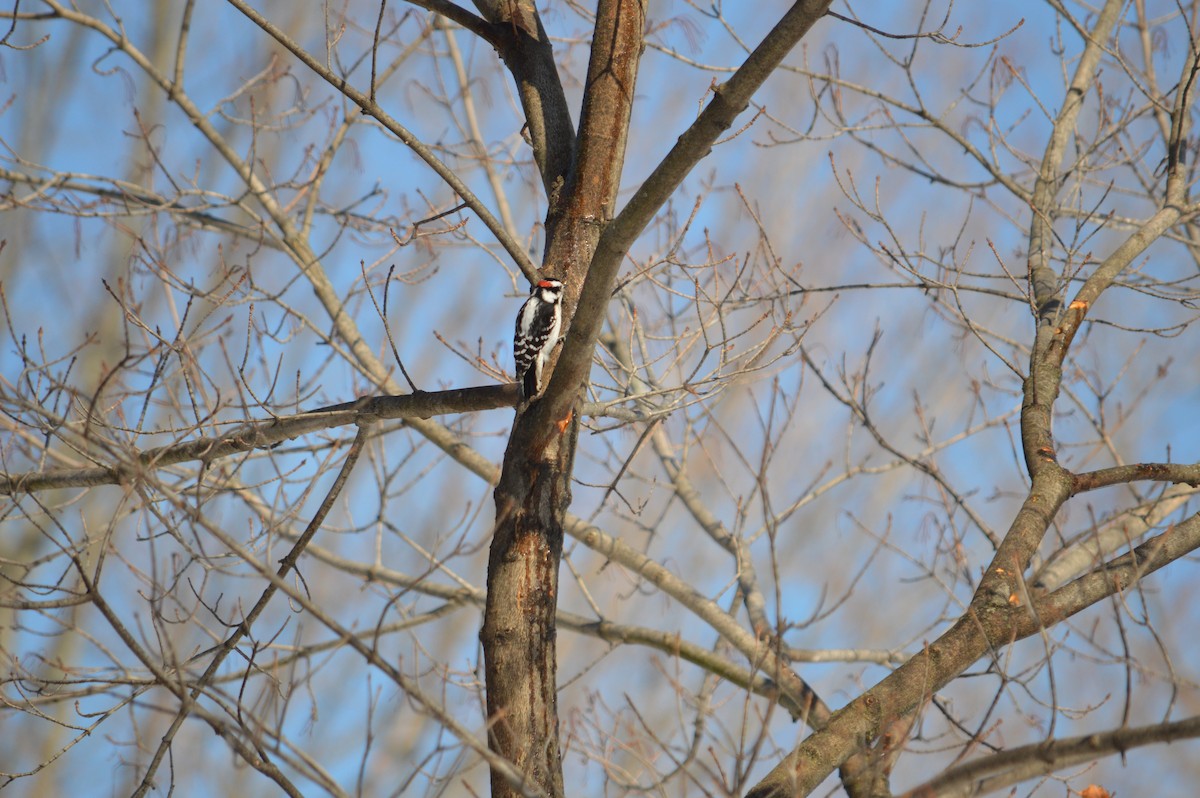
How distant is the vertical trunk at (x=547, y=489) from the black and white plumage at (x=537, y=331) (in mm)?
176

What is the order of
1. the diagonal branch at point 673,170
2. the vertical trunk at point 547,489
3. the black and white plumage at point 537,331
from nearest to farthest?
the diagonal branch at point 673,170, the vertical trunk at point 547,489, the black and white plumage at point 537,331

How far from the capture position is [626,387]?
3826 millimetres

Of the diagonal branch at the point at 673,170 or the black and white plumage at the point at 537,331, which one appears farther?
the black and white plumage at the point at 537,331

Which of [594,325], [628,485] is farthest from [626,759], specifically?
[594,325]

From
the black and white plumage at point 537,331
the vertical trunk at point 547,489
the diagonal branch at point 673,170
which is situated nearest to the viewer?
the diagonal branch at point 673,170

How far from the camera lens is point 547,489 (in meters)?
2.73

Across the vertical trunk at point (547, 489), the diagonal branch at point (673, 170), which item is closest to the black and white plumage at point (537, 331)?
the vertical trunk at point (547, 489)

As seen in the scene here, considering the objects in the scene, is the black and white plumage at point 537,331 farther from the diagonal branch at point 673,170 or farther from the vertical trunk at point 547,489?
the diagonal branch at point 673,170

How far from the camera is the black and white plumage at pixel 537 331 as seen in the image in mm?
3141

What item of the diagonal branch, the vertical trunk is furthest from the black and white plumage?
the diagonal branch

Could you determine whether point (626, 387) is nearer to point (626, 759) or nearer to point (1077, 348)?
point (1077, 348)

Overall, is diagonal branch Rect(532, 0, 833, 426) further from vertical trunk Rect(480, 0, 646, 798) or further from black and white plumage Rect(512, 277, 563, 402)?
black and white plumage Rect(512, 277, 563, 402)

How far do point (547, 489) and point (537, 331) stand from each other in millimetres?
857

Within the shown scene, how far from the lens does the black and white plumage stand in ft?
10.3
